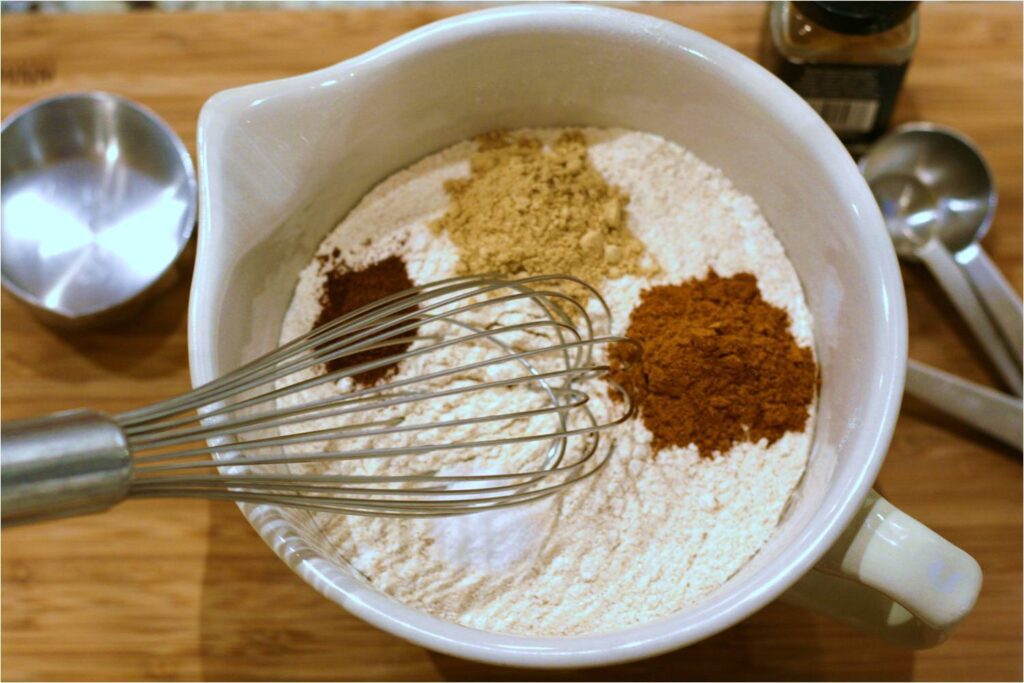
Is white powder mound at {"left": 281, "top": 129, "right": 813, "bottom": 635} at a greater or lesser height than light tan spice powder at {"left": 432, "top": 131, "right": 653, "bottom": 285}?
lesser

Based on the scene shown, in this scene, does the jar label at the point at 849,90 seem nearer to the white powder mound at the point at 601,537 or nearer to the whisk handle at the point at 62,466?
the white powder mound at the point at 601,537

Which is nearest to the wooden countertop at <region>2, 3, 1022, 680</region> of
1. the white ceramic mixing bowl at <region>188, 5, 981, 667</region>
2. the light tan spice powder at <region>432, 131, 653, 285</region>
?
the white ceramic mixing bowl at <region>188, 5, 981, 667</region>

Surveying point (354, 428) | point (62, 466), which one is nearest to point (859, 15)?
point (354, 428)

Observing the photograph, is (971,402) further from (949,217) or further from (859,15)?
(859,15)

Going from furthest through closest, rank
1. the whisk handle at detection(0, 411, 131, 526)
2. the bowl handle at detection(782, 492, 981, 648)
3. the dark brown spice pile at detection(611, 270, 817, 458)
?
the dark brown spice pile at detection(611, 270, 817, 458) → the bowl handle at detection(782, 492, 981, 648) → the whisk handle at detection(0, 411, 131, 526)

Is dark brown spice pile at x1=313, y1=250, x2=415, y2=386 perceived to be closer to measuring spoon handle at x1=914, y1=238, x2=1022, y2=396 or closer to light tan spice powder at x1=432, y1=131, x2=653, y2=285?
light tan spice powder at x1=432, y1=131, x2=653, y2=285

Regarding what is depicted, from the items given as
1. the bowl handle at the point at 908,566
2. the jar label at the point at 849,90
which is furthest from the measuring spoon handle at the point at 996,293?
the bowl handle at the point at 908,566
